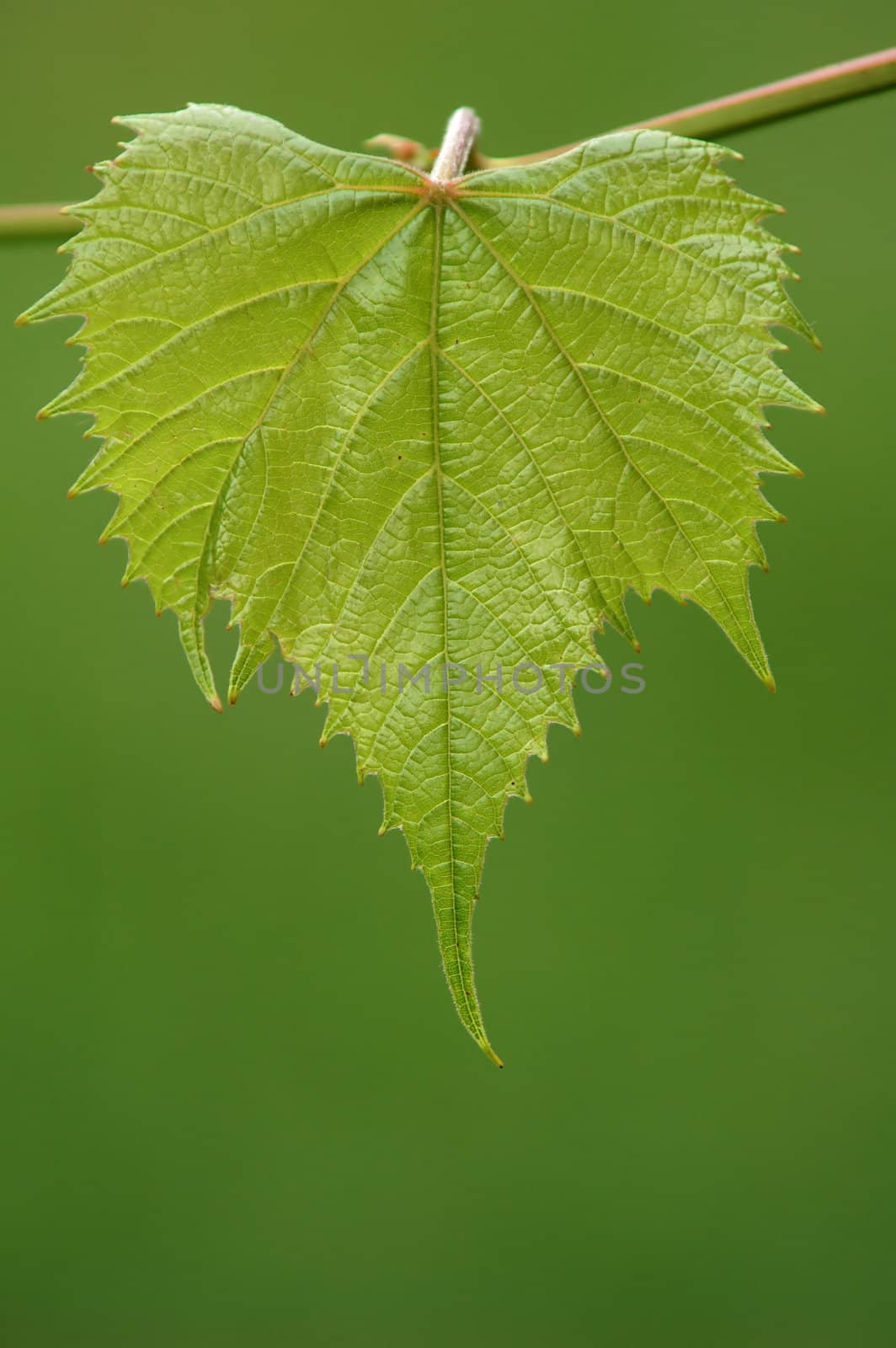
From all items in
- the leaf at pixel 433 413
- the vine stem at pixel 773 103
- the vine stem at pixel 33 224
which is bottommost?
the leaf at pixel 433 413

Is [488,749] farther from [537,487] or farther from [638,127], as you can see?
[638,127]

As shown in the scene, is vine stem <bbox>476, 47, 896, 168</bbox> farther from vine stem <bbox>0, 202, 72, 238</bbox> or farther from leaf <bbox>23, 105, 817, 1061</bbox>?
vine stem <bbox>0, 202, 72, 238</bbox>

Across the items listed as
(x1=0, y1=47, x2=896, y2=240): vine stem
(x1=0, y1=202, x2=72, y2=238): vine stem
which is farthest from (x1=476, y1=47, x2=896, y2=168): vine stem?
(x1=0, y1=202, x2=72, y2=238): vine stem

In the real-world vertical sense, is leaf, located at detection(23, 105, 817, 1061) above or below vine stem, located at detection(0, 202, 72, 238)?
below

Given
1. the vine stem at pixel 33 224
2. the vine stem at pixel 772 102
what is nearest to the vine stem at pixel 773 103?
the vine stem at pixel 772 102

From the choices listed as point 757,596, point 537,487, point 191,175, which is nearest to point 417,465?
point 537,487

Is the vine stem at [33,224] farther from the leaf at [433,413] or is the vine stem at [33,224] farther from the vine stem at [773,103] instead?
the vine stem at [773,103]

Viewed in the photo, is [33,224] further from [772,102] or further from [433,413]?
[772,102]

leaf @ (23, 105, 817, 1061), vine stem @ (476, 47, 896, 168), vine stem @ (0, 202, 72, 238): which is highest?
vine stem @ (0, 202, 72, 238)
